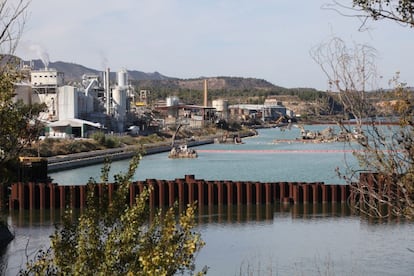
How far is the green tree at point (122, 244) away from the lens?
7688mm

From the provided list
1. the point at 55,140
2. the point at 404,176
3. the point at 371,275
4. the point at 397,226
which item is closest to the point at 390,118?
the point at 404,176

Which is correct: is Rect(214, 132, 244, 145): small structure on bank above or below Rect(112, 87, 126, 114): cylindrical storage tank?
below

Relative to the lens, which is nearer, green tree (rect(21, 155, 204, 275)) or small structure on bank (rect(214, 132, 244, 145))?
green tree (rect(21, 155, 204, 275))

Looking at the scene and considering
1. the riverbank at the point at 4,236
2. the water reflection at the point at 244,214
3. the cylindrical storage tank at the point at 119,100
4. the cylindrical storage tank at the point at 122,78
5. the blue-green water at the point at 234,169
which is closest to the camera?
the riverbank at the point at 4,236

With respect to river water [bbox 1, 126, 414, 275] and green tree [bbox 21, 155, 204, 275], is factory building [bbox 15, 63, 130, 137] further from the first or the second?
green tree [bbox 21, 155, 204, 275]

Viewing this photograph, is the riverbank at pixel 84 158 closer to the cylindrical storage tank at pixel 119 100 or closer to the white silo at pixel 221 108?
the cylindrical storage tank at pixel 119 100

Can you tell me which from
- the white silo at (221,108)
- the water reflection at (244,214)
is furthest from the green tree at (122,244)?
the white silo at (221,108)

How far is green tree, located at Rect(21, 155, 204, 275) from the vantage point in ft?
25.2

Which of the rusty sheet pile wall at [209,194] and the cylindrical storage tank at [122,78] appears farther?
the cylindrical storage tank at [122,78]

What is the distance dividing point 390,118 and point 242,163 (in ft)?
192

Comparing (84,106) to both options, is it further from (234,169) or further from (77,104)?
(234,169)

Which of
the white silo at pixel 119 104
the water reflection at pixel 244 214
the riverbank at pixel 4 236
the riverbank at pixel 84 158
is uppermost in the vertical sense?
the white silo at pixel 119 104

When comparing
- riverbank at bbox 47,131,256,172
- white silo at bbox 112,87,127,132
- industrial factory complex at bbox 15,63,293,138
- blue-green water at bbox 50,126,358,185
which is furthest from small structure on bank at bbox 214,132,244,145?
blue-green water at bbox 50,126,358,185

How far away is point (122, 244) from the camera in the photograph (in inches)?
321
